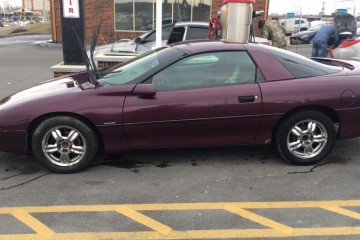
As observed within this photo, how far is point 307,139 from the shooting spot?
14.6 feet

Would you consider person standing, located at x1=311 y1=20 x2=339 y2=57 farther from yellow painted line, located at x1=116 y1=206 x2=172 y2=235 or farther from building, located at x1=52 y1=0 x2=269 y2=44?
building, located at x1=52 y1=0 x2=269 y2=44

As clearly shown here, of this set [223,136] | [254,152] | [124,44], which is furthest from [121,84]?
[124,44]

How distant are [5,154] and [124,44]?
596 cm

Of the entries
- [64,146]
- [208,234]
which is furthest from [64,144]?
[208,234]

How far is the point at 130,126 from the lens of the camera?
13.6ft

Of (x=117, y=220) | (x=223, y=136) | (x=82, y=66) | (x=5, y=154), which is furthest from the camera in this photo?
(x=82, y=66)

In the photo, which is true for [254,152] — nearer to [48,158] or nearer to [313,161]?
[313,161]

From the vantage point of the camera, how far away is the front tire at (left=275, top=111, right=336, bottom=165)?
14.3ft

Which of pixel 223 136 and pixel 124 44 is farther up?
pixel 124 44

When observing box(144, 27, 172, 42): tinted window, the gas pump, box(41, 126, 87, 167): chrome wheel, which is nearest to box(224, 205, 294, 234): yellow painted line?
box(41, 126, 87, 167): chrome wheel

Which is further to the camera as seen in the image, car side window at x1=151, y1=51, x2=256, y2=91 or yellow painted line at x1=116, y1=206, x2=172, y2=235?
car side window at x1=151, y1=51, x2=256, y2=91

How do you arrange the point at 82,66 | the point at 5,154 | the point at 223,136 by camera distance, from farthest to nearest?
the point at 82,66 → the point at 5,154 → the point at 223,136

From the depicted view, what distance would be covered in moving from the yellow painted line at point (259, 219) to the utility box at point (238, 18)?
13.5 feet

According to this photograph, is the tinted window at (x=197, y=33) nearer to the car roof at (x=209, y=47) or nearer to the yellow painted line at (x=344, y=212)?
the car roof at (x=209, y=47)
